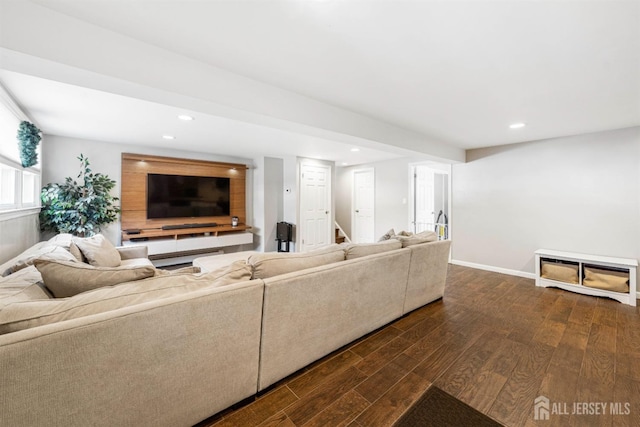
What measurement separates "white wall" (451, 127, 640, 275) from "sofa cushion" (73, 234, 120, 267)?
5.34m

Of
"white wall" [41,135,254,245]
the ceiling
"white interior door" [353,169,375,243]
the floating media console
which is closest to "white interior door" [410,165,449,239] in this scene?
"white interior door" [353,169,375,243]

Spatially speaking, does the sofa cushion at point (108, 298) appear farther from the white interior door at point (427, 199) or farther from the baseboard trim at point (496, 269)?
the white interior door at point (427, 199)

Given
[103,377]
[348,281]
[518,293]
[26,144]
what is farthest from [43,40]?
[518,293]

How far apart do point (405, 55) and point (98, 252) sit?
3.41m

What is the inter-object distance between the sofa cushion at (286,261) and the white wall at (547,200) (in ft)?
11.9

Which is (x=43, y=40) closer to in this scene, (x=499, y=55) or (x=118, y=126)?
(x=118, y=126)

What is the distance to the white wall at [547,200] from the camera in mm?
3248

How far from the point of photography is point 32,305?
1030mm

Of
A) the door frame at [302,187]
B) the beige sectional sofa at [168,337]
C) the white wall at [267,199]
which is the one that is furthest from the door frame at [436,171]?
the beige sectional sofa at [168,337]

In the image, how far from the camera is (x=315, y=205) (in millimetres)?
5812

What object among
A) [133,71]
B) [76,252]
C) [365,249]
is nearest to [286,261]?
[365,249]

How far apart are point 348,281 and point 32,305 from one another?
1.70 meters

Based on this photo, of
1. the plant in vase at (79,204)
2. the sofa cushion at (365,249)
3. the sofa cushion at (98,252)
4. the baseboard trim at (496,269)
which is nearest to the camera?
the sofa cushion at (365,249)

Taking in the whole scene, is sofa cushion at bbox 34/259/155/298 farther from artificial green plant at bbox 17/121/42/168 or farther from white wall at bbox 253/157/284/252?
white wall at bbox 253/157/284/252
